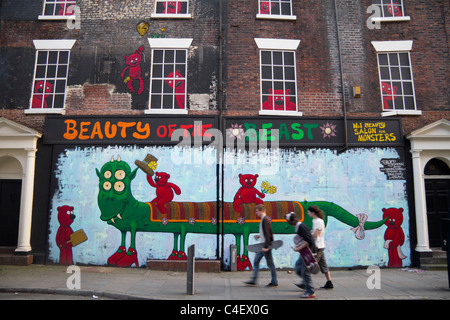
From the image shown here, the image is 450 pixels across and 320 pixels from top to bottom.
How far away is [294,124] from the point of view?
986 cm

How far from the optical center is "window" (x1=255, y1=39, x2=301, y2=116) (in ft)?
33.4

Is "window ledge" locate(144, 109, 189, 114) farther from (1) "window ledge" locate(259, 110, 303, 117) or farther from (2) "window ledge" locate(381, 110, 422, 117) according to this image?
(2) "window ledge" locate(381, 110, 422, 117)

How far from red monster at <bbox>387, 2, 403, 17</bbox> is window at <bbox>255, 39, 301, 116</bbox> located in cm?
343

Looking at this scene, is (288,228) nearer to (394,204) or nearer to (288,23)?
(394,204)

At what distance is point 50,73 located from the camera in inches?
408

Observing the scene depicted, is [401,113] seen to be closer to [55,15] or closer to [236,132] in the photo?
[236,132]

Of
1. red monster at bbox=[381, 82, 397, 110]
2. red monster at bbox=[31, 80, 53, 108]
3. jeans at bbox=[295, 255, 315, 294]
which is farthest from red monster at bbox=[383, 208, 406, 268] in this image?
red monster at bbox=[31, 80, 53, 108]

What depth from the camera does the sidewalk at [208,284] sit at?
20.7 feet

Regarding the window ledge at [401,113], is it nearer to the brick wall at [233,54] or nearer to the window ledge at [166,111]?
the brick wall at [233,54]

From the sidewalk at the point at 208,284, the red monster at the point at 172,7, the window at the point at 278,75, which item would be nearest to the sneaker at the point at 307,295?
the sidewalk at the point at 208,284

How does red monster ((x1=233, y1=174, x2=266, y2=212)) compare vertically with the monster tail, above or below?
above

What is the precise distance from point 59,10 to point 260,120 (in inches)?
302

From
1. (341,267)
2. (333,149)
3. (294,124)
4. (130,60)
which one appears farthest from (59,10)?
(341,267)

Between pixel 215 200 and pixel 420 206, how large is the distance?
6042 mm
